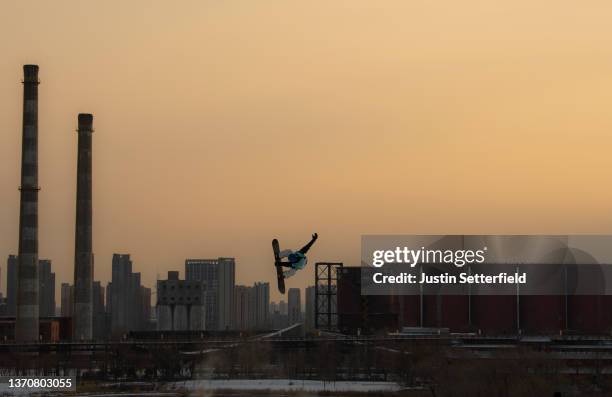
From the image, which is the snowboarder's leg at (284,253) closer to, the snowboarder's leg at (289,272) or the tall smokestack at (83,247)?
the snowboarder's leg at (289,272)

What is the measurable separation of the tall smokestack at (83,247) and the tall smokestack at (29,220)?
8338 millimetres

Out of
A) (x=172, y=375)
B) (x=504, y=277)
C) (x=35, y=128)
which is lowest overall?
(x=172, y=375)

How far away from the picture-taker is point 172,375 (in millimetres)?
130125

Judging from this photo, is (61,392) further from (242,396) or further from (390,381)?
(390,381)

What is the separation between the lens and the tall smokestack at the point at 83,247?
513 feet

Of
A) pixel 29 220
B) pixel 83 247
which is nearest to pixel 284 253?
pixel 29 220

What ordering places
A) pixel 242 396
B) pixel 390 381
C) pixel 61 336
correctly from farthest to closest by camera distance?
1. pixel 61 336
2. pixel 390 381
3. pixel 242 396

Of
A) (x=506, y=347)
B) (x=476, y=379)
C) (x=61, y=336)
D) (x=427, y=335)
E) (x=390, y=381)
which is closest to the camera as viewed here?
(x=476, y=379)

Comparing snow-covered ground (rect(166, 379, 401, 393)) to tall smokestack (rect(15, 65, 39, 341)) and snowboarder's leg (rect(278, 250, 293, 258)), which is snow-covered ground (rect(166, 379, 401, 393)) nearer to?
tall smokestack (rect(15, 65, 39, 341))

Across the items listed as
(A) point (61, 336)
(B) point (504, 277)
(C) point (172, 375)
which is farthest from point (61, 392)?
(B) point (504, 277)

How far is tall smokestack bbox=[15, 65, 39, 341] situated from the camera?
147m

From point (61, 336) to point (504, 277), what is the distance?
61603 mm

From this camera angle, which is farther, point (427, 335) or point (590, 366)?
point (427, 335)

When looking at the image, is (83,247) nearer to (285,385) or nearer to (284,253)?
(285,385)
